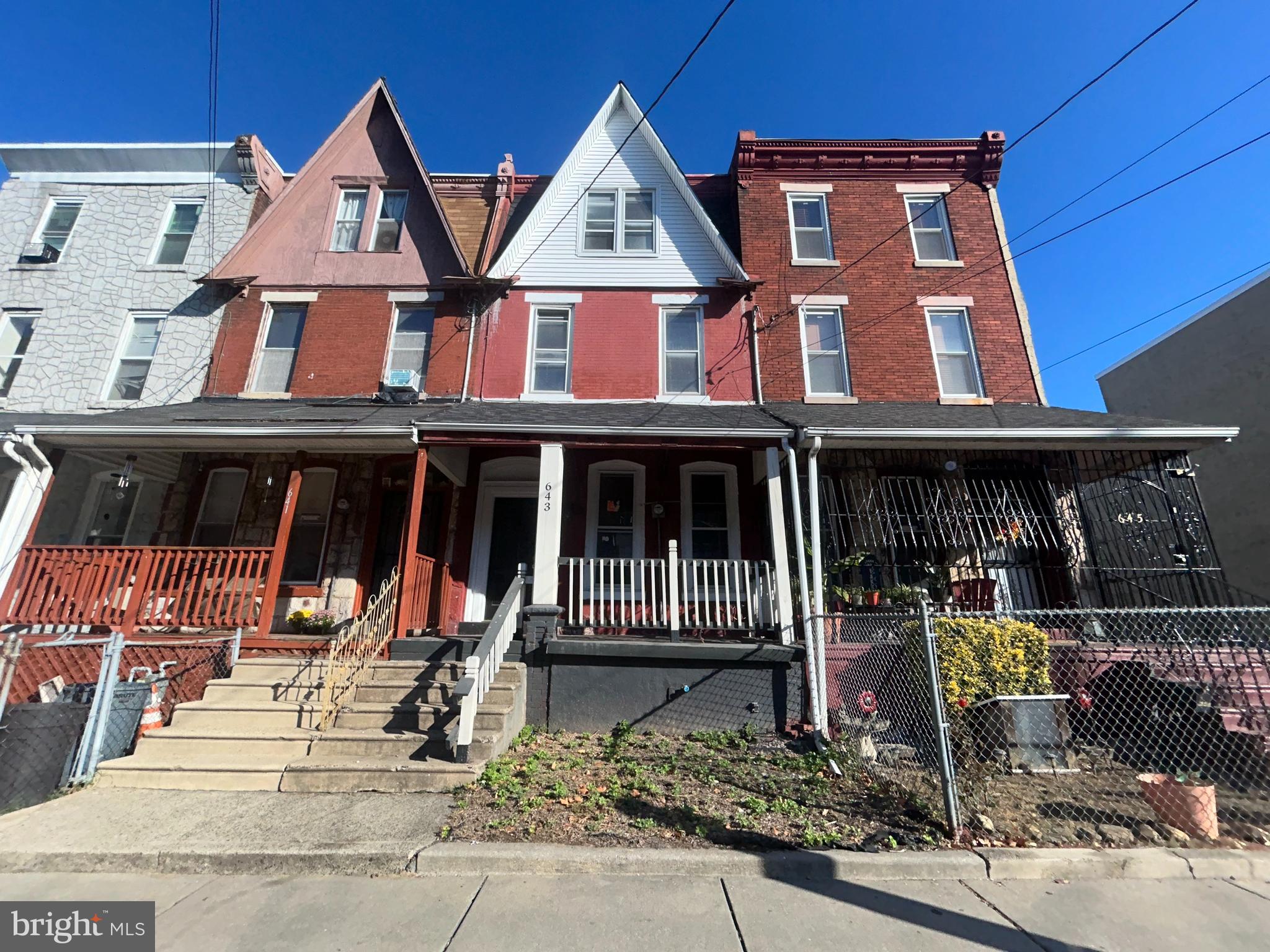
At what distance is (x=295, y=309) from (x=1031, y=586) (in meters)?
13.8

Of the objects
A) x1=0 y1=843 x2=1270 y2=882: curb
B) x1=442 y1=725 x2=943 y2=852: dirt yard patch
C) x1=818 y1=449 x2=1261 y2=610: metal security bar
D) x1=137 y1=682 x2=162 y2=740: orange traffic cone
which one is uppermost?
x1=818 y1=449 x2=1261 y2=610: metal security bar

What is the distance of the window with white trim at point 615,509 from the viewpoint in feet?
30.1

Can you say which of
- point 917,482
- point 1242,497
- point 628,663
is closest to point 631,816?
point 628,663

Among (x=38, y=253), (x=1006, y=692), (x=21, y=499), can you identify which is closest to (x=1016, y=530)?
(x=1006, y=692)

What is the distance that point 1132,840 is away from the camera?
3887 millimetres

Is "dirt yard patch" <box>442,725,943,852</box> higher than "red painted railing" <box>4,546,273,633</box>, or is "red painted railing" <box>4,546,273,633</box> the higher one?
"red painted railing" <box>4,546,273,633</box>

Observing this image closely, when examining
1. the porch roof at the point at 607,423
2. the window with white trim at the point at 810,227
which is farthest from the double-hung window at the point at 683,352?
the window with white trim at the point at 810,227

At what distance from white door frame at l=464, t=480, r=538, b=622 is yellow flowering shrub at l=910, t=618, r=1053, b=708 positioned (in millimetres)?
6382

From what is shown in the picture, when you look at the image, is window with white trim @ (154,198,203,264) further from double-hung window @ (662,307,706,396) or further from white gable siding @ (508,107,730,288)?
double-hung window @ (662,307,706,396)

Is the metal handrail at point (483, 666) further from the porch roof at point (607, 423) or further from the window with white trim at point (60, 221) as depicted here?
the window with white trim at point (60, 221)

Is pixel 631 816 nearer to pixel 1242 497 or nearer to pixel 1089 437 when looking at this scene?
pixel 1089 437

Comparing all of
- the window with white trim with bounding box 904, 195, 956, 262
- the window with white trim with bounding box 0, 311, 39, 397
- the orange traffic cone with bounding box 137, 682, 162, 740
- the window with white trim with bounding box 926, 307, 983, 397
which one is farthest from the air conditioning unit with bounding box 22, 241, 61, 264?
the window with white trim with bounding box 926, 307, 983, 397

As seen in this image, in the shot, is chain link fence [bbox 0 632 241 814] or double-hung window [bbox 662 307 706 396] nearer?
chain link fence [bbox 0 632 241 814]
